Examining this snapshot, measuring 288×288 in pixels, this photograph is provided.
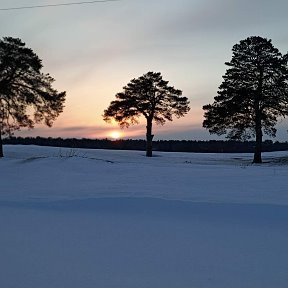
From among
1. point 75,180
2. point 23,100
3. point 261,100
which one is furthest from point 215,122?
point 75,180

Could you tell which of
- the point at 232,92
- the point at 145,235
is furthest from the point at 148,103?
the point at 145,235

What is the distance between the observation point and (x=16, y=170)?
14.9m

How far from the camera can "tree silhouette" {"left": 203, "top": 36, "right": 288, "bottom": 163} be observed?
33.8 meters

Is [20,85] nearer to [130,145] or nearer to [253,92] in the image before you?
[253,92]

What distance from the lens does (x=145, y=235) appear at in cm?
585

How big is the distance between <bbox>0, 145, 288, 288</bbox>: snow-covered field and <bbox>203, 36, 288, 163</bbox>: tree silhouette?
2382 centimetres

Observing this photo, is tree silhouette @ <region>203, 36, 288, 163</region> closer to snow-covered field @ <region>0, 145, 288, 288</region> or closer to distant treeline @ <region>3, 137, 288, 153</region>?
snow-covered field @ <region>0, 145, 288, 288</region>

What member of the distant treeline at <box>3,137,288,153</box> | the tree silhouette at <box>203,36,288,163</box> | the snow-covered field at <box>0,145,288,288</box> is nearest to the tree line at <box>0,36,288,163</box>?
the tree silhouette at <box>203,36,288,163</box>

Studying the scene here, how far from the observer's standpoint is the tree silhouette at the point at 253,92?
111 ft

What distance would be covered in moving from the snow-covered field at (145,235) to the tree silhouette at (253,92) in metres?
23.8

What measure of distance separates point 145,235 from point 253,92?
98.3 feet

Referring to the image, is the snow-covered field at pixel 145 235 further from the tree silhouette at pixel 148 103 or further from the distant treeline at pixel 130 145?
the distant treeline at pixel 130 145

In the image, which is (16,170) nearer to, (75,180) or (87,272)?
(75,180)

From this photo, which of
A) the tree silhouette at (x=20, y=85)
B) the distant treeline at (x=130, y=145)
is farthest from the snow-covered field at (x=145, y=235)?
the distant treeline at (x=130, y=145)
